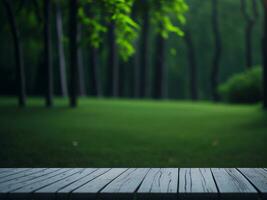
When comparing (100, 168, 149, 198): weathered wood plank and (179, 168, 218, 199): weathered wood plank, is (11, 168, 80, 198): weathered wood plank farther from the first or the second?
(179, 168, 218, 199): weathered wood plank

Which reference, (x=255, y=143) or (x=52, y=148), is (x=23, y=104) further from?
(x=255, y=143)

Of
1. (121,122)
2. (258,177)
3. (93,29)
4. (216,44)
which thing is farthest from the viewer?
(216,44)

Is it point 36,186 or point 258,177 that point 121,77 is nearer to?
point 258,177

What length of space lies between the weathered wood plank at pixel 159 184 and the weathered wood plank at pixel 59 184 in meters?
0.87

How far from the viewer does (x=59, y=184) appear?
5.51m

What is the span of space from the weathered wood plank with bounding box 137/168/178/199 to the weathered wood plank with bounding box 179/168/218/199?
0.09m

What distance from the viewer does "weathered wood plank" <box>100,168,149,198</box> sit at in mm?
5105

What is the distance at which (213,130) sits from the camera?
48.0ft

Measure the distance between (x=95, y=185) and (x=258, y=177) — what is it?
216 centimetres

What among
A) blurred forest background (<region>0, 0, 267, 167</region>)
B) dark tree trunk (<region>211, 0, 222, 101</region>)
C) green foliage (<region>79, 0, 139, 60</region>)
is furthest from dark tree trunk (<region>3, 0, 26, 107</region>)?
dark tree trunk (<region>211, 0, 222, 101</region>)

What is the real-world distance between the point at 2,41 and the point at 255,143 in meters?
32.5

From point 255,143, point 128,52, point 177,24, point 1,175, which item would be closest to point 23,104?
point 128,52

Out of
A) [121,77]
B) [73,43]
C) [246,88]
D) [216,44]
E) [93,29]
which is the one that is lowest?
[246,88]

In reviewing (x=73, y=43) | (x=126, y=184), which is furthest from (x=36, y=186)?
(x=73, y=43)
